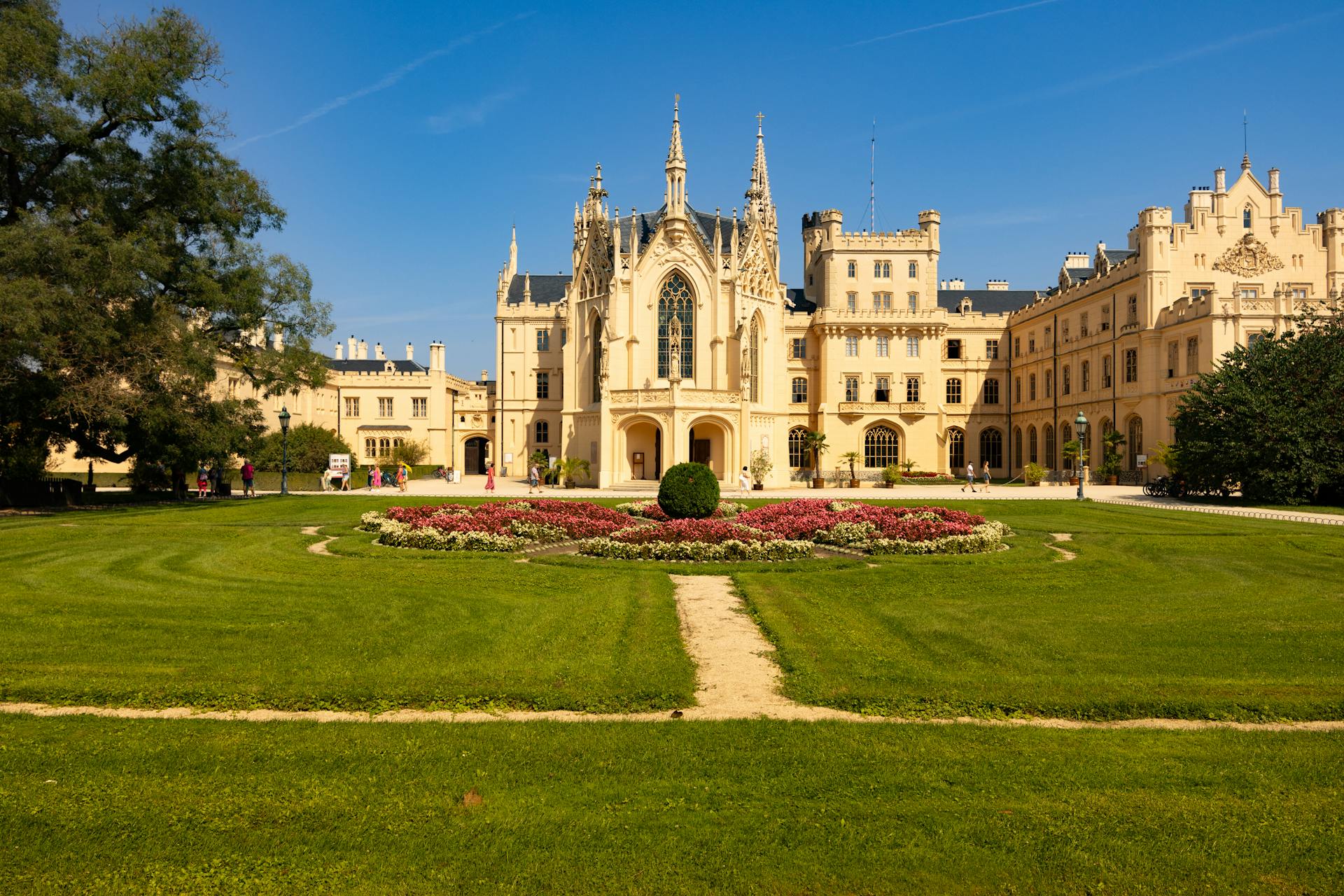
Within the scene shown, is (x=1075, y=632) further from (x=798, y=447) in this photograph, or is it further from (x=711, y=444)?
(x=798, y=447)

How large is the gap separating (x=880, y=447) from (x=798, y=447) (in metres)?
5.99

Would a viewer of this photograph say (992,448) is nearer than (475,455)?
Yes

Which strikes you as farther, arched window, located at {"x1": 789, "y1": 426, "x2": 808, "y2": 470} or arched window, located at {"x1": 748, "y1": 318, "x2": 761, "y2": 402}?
arched window, located at {"x1": 789, "y1": 426, "x2": 808, "y2": 470}

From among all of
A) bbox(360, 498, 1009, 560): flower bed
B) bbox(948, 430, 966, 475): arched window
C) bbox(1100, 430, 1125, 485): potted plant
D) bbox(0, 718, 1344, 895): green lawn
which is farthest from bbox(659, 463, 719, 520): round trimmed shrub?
bbox(948, 430, 966, 475): arched window

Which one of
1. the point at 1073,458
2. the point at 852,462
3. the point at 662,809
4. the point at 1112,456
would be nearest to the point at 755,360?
the point at 852,462

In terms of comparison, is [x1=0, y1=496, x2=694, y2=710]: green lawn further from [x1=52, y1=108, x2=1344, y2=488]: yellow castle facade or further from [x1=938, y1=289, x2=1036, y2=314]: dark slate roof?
[x1=938, y1=289, x2=1036, y2=314]: dark slate roof

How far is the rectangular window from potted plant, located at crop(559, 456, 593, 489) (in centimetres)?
1866

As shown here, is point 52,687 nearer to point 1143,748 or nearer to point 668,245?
point 1143,748

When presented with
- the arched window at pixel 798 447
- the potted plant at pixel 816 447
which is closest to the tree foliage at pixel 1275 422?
the potted plant at pixel 816 447

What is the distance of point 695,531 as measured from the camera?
1802cm

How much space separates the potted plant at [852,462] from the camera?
48906 millimetres

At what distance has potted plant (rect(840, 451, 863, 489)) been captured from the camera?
160 ft

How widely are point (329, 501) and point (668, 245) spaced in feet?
85.7

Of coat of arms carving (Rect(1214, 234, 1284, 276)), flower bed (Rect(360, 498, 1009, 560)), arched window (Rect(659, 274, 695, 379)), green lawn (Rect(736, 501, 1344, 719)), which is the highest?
coat of arms carving (Rect(1214, 234, 1284, 276))
